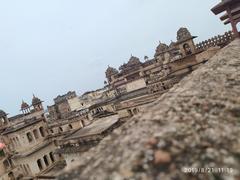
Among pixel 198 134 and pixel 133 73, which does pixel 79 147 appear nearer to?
pixel 198 134

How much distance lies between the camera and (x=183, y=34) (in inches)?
1123

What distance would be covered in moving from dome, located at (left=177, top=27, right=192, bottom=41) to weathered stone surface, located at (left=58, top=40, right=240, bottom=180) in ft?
80.2

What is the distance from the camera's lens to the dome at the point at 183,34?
27.9m

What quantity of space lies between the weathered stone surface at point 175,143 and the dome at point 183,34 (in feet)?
80.2

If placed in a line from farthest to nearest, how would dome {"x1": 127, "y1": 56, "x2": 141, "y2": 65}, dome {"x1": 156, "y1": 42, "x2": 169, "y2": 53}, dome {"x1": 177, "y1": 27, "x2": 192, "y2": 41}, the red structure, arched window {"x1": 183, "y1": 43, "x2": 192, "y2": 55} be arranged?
dome {"x1": 127, "y1": 56, "x2": 141, "y2": 65} < dome {"x1": 156, "y1": 42, "x2": 169, "y2": 53} < dome {"x1": 177, "y1": 27, "x2": 192, "y2": 41} < arched window {"x1": 183, "y1": 43, "x2": 192, "y2": 55} < the red structure

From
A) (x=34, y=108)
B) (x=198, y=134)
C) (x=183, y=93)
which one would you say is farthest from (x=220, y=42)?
(x=34, y=108)

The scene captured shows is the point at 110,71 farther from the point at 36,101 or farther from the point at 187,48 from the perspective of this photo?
the point at 187,48

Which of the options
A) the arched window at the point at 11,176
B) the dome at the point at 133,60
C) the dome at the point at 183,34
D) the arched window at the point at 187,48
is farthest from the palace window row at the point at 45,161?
the dome at the point at 133,60

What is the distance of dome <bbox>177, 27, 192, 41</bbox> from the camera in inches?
1097

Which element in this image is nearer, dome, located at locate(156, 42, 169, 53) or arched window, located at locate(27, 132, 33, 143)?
arched window, located at locate(27, 132, 33, 143)

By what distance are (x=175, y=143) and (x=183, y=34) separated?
27.4 metres

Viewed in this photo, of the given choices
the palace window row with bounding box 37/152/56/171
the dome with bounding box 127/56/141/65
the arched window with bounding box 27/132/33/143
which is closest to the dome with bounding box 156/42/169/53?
the dome with bounding box 127/56/141/65

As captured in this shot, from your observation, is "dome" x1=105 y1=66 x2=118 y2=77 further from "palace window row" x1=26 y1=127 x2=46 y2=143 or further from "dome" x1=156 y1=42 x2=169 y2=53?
"palace window row" x1=26 y1=127 x2=46 y2=143

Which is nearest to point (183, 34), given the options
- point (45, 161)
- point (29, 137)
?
point (45, 161)
